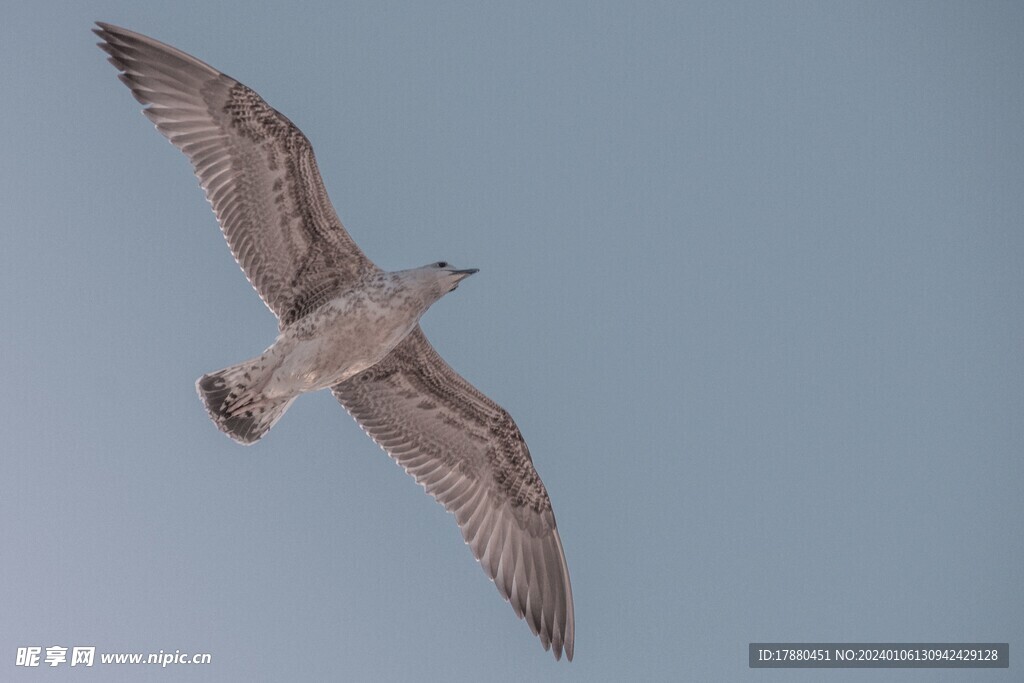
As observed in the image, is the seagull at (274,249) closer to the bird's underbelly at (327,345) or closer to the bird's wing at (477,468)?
the bird's underbelly at (327,345)

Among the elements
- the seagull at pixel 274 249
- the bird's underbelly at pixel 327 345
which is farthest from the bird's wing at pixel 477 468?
the bird's underbelly at pixel 327 345

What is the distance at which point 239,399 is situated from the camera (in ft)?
45.2

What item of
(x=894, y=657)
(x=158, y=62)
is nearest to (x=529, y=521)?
(x=894, y=657)

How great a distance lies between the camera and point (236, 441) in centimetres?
1387

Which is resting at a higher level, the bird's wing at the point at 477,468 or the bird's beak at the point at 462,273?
the bird's beak at the point at 462,273

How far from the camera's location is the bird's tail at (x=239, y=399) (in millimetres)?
13719

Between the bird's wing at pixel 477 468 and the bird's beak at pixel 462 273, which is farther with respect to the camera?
A: the bird's wing at pixel 477 468

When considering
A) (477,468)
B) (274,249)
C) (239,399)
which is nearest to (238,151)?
(274,249)

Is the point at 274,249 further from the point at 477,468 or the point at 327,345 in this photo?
the point at 477,468

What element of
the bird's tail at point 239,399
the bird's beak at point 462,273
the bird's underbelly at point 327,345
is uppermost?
the bird's beak at point 462,273

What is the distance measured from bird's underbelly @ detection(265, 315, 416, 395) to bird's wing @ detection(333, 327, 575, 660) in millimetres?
953

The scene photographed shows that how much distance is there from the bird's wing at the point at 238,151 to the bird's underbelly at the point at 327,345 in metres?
0.45

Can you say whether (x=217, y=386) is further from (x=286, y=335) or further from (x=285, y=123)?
(x=285, y=123)

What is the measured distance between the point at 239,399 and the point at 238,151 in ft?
7.66
